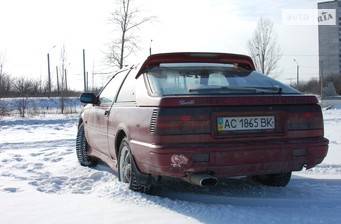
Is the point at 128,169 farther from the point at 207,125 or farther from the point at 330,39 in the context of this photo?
the point at 330,39

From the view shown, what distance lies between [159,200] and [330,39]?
73155 mm

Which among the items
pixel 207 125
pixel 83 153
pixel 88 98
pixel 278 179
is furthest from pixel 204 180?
pixel 83 153

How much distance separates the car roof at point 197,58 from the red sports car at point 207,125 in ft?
0.04

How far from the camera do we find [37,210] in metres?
3.70

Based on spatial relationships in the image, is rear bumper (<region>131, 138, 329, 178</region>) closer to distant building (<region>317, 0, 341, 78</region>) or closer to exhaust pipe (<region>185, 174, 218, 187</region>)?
exhaust pipe (<region>185, 174, 218, 187</region>)

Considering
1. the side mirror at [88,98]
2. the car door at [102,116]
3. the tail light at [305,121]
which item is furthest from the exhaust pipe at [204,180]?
the side mirror at [88,98]

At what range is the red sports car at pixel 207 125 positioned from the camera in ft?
11.7

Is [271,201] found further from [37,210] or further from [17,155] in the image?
[17,155]

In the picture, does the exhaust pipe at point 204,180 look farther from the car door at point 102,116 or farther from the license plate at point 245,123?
the car door at point 102,116

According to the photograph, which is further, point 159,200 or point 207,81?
point 207,81

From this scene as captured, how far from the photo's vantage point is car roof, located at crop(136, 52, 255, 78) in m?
4.47

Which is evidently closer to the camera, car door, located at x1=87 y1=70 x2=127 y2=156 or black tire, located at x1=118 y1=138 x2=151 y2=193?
black tire, located at x1=118 y1=138 x2=151 y2=193

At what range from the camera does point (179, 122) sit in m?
3.57

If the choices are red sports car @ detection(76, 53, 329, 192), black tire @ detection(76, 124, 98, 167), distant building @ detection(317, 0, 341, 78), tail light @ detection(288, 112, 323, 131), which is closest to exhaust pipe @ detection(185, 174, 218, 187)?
red sports car @ detection(76, 53, 329, 192)
